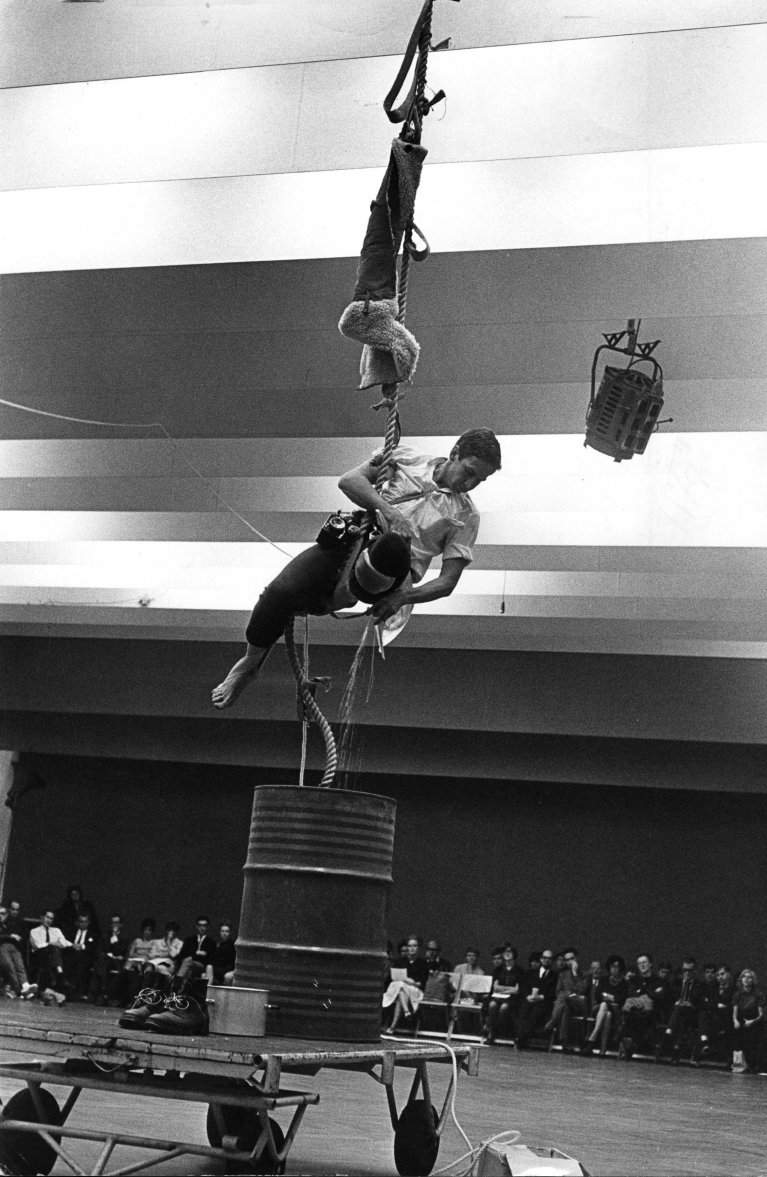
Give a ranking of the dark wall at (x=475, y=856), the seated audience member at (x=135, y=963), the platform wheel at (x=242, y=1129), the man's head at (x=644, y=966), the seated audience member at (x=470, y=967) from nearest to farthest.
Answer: the platform wheel at (x=242, y=1129)
the man's head at (x=644, y=966)
the seated audience member at (x=470, y=967)
the seated audience member at (x=135, y=963)
the dark wall at (x=475, y=856)

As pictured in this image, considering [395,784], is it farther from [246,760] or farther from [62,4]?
[62,4]

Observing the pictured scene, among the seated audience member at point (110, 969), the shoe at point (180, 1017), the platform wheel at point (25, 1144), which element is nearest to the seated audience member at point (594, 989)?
the seated audience member at point (110, 969)

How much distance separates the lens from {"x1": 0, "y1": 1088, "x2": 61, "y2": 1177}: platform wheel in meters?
3.99

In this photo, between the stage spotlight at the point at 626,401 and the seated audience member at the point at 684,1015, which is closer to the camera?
the stage spotlight at the point at 626,401

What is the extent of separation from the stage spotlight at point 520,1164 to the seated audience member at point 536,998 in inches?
426

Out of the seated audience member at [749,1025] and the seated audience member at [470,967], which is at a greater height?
the seated audience member at [470,967]

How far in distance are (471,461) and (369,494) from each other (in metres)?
0.36

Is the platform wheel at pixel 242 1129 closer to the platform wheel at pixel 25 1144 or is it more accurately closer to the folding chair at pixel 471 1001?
the platform wheel at pixel 25 1144

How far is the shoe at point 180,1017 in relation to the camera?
150 inches

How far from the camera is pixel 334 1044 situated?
3.95 meters

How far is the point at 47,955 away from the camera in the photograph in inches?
603

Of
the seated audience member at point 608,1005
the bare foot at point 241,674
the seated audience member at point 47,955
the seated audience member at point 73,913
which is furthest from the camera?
the seated audience member at point 73,913

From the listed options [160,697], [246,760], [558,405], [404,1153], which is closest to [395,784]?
[246,760]

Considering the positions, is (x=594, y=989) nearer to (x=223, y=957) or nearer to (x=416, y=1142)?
(x=223, y=957)
